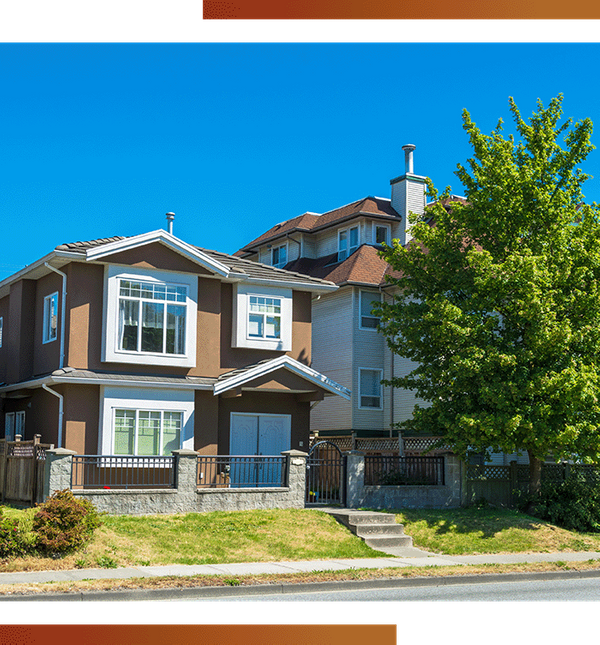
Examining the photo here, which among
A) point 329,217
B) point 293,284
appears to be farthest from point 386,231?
point 293,284

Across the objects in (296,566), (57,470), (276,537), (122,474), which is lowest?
(296,566)

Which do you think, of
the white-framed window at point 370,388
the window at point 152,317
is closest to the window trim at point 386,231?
the white-framed window at point 370,388

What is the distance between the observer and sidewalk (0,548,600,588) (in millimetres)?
12273

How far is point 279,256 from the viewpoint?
3994 centimetres

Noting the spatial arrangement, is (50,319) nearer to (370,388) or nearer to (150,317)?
(150,317)

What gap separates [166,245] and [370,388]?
42.5ft

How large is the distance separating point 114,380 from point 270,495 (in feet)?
18.6

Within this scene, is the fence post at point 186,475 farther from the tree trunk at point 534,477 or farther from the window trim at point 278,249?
the window trim at point 278,249

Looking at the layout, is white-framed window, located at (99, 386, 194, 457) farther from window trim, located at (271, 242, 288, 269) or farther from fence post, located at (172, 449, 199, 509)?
window trim, located at (271, 242, 288, 269)

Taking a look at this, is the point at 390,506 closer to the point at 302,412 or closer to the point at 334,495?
the point at 334,495

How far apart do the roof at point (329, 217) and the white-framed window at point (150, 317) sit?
14141 mm

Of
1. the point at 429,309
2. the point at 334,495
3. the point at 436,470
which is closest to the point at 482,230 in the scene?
the point at 429,309

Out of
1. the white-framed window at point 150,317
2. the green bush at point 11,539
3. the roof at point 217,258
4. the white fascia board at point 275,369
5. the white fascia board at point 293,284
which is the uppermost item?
the roof at point 217,258

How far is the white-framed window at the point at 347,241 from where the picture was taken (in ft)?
117
